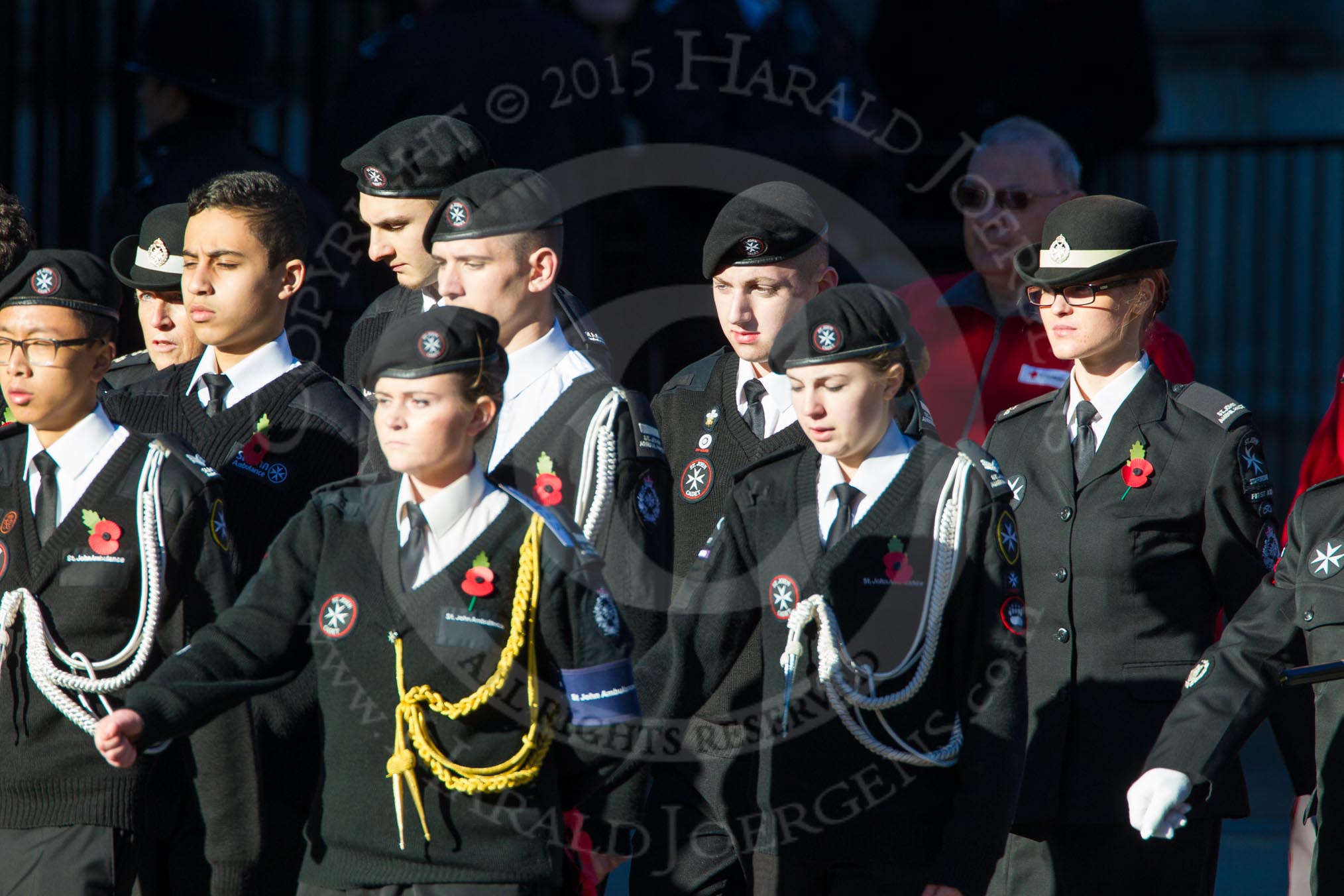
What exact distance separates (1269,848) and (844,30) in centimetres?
355

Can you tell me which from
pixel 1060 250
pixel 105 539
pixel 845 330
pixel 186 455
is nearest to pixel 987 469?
pixel 845 330

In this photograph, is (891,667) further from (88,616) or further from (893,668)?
(88,616)

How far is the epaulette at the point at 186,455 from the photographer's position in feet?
13.9

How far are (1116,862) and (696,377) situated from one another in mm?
1524

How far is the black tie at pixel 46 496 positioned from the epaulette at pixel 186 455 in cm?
21

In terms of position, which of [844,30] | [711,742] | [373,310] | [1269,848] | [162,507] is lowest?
[1269,848]

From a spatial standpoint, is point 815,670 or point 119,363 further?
point 119,363

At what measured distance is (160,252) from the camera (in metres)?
5.07

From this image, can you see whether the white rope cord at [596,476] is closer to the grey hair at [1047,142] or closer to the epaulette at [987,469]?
the epaulette at [987,469]

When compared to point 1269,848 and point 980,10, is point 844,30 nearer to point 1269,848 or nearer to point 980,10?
point 980,10

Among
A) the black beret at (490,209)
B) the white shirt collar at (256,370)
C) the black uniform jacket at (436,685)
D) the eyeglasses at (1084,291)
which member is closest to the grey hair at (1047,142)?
the eyeglasses at (1084,291)

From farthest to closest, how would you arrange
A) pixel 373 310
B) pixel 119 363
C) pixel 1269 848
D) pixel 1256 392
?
pixel 1256 392
pixel 1269 848
pixel 119 363
pixel 373 310

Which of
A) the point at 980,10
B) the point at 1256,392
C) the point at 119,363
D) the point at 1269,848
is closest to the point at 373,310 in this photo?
the point at 119,363

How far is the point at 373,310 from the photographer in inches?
206
